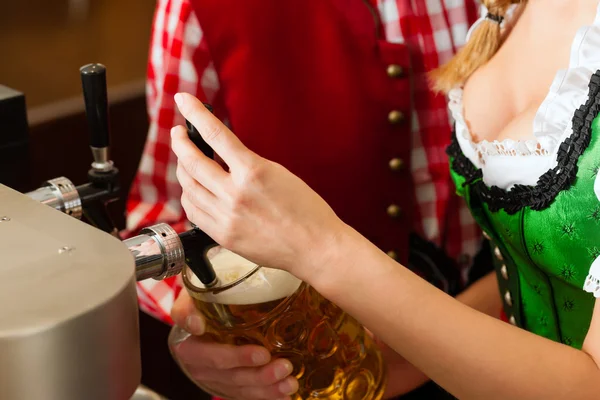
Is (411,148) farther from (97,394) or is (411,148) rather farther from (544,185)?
(97,394)

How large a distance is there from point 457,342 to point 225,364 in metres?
0.21

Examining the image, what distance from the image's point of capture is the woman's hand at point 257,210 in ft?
1.95

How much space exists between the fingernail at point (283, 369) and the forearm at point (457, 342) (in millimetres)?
74

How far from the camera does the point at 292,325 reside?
0.64 m

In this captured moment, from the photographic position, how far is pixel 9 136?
0.72m

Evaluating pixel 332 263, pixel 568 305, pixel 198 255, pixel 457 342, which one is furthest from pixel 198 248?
pixel 568 305

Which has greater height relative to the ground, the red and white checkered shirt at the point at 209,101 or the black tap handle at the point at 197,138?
the black tap handle at the point at 197,138

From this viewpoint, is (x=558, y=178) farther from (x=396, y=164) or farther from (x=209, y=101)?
(x=209, y=101)

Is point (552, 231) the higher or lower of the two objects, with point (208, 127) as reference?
lower

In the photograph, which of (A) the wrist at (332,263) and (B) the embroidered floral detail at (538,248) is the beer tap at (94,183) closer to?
(A) the wrist at (332,263)

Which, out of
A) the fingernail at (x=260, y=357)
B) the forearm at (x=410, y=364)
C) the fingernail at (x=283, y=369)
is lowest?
the forearm at (x=410, y=364)

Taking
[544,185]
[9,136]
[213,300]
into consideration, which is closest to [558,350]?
[544,185]

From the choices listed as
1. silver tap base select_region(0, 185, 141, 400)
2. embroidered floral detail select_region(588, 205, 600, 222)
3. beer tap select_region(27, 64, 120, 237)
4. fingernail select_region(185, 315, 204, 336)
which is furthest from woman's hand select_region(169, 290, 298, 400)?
embroidered floral detail select_region(588, 205, 600, 222)

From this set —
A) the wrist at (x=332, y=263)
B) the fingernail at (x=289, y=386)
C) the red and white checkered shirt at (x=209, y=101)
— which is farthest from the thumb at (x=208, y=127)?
the red and white checkered shirt at (x=209, y=101)
